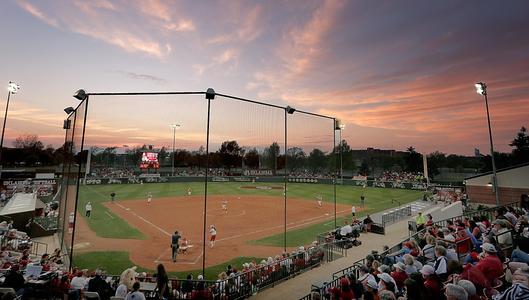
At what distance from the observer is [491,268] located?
543 cm

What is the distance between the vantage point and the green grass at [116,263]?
519 inches

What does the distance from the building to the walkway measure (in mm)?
13691

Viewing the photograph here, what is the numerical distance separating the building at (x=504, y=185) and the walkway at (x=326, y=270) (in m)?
13.7

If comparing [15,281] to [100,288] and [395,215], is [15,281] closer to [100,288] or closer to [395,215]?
[100,288]

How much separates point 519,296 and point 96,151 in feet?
190

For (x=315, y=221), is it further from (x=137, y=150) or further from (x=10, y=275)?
(x=137, y=150)

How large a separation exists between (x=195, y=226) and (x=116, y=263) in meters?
9.14

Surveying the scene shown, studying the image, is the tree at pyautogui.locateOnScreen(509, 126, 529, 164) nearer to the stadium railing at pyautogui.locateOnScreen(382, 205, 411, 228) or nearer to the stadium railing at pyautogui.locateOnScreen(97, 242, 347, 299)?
the stadium railing at pyautogui.locateOnScreen(382, 205, 411, 228)

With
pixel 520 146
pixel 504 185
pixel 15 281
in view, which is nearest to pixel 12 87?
pixel 15 281

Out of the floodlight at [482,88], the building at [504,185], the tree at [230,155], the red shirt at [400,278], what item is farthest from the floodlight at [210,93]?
the tree at [230,155]

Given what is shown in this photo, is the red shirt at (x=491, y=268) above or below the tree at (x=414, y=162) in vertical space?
below

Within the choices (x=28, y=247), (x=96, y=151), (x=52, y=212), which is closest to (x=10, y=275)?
(x=28, y=247)

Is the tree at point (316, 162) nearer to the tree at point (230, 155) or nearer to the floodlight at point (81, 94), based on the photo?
the tree at point (230, 155)

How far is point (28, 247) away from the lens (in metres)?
14.8
